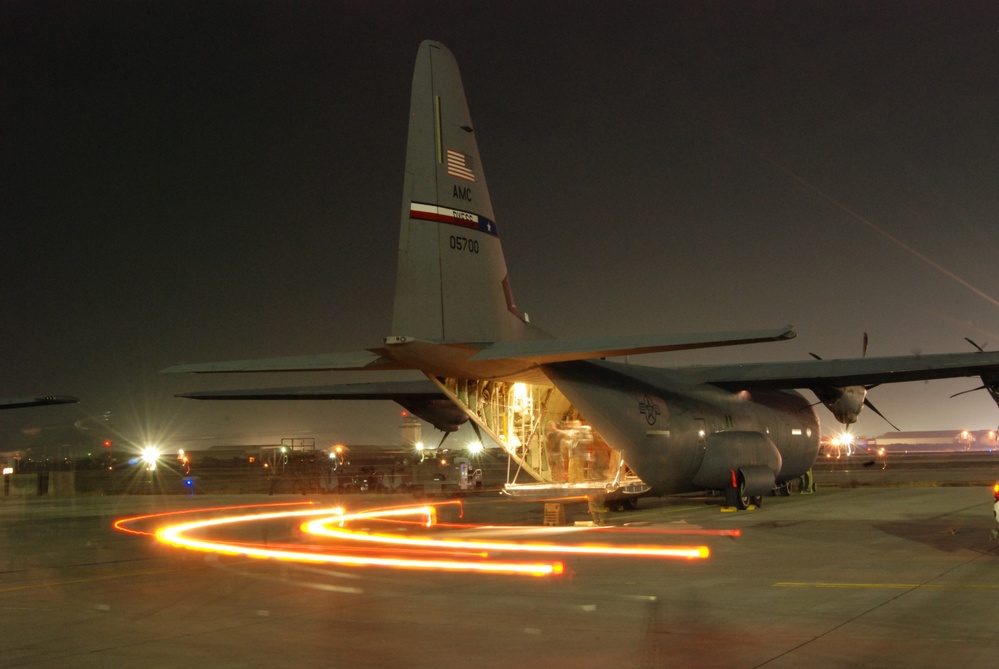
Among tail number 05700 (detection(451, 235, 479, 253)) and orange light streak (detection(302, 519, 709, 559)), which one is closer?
orange light streak (detection(302, 519, 709, 559))

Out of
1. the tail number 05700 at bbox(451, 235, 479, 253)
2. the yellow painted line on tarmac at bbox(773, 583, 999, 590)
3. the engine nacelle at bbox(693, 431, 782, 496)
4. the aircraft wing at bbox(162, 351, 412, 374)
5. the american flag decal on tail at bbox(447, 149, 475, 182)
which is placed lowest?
the yellow painted line on tarmac at bbox(773, 583, 999, 590)

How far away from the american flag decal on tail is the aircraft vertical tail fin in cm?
2

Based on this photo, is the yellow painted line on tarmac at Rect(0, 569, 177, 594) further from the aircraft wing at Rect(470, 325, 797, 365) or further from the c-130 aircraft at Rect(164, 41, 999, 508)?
the aircraft wing at Rect(470, 325, 797, 365)

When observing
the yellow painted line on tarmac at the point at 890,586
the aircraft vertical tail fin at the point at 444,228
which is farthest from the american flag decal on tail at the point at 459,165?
the yellow painted line on tarmac at the point at 890,586

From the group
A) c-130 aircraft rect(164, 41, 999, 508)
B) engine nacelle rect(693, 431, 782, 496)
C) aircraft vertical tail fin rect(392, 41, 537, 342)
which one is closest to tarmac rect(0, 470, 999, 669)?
c-130 aircraft rect(164, 41, 999, 508)

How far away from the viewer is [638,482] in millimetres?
19359

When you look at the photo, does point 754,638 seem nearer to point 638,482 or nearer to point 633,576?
point 633,576

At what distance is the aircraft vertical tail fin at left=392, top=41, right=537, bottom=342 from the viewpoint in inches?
560

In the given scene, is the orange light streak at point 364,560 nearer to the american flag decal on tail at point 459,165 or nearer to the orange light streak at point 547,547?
the orange light streak at point 547,547

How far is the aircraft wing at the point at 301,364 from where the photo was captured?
526 inches

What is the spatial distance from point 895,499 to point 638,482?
8.75 meters

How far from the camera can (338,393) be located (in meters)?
22.8

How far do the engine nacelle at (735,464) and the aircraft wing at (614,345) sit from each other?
752 centimetres

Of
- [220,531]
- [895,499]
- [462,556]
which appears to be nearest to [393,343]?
[462,556]
